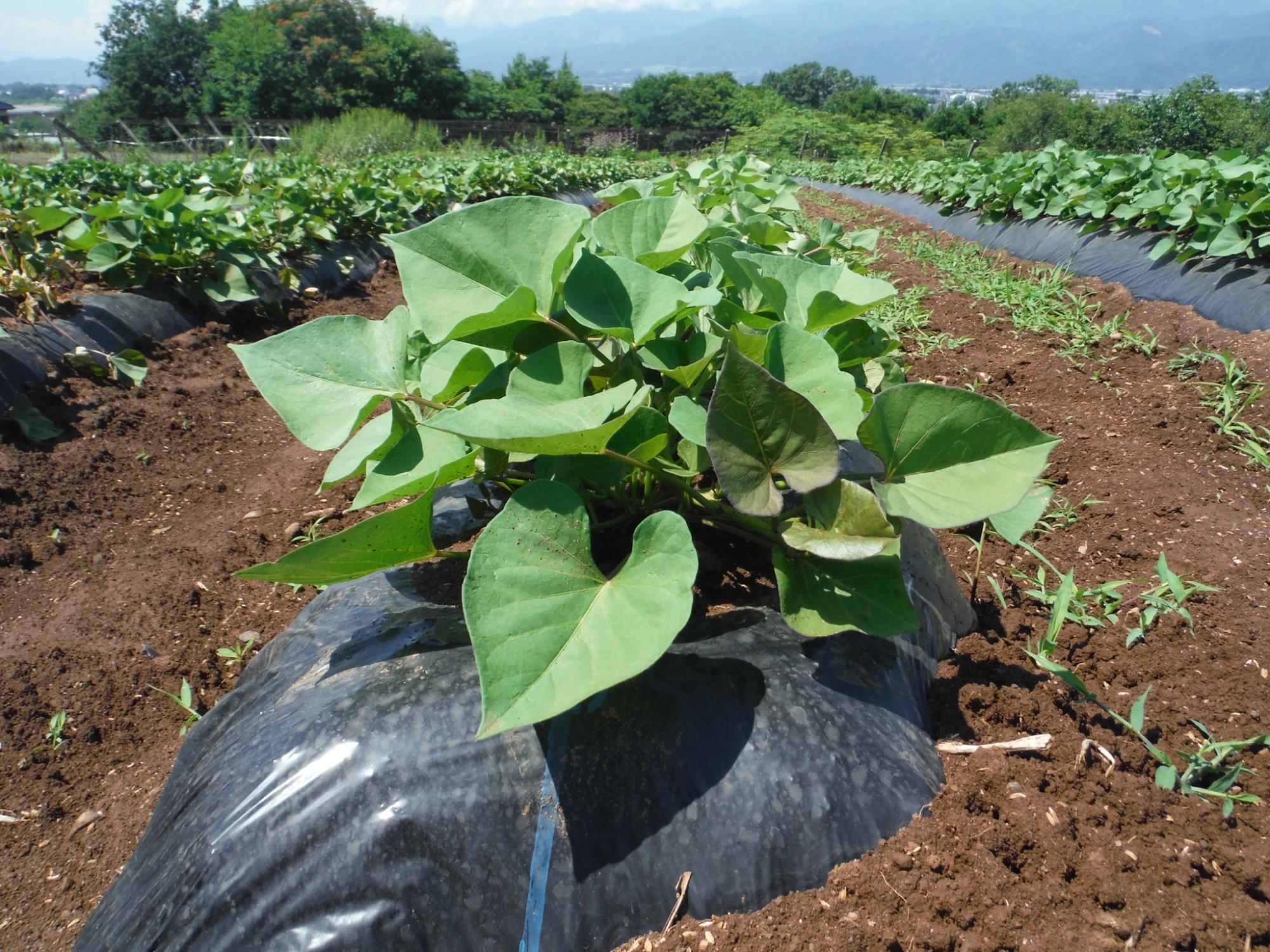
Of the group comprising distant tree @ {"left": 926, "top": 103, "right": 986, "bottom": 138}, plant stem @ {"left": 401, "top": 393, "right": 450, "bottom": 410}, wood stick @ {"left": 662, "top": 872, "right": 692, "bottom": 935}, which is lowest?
wood stick @ {"left": 662, "top": 872, "right": 692, "bottom": 935}

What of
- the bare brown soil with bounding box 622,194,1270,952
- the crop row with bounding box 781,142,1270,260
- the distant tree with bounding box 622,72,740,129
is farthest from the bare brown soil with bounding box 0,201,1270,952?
the distant tree with bounding box 622,72,740,129

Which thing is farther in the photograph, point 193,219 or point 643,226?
point 193,219

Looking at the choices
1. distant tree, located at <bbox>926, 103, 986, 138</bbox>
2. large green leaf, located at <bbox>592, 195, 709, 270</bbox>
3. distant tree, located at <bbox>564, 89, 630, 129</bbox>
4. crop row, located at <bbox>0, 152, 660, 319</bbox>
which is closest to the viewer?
large green leaf, located at <bbox>592, 195, 709, 270</bbox>

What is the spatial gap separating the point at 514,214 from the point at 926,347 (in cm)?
288

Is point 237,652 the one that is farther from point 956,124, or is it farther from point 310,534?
point 956,124

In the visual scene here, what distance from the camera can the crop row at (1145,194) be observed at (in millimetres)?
4137

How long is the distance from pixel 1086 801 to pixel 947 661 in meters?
0.33

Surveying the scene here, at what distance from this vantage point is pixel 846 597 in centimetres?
95

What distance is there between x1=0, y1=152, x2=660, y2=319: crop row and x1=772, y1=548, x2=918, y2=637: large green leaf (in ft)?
12.0

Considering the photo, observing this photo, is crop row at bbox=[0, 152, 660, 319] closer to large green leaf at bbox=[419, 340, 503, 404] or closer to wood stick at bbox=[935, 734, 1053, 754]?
large green leaf at bbox=[419, 340, 503, 404]

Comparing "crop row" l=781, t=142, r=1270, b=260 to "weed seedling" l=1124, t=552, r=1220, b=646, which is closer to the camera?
"weed seedling" l=1124, t=552, r=1220, b=646

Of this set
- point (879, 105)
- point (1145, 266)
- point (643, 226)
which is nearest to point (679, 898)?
point (643, 226)

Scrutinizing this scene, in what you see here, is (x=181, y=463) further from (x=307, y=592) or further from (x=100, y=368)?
(x=307, y=592)

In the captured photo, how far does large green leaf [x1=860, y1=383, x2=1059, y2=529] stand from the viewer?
2.72 feet
